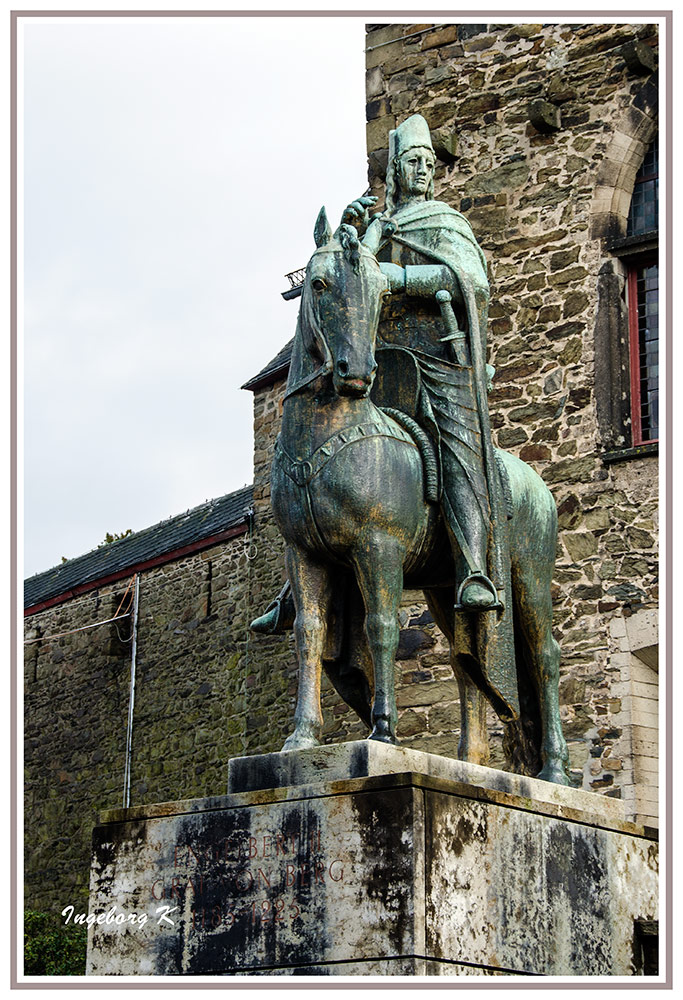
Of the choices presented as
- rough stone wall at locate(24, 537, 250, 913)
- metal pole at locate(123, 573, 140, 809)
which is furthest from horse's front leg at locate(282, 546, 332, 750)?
metal pole at locate(123, 573, 140, 809)

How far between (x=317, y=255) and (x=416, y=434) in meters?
0.84

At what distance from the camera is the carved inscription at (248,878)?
19.6 feet

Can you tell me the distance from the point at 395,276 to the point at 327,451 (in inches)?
38.3

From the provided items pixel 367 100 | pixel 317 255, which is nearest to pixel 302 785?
pixel 317 255

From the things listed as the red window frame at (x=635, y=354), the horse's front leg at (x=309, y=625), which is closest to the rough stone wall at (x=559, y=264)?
the red window frame at (x=635, y=354)

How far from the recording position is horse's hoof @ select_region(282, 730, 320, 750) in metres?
6.39

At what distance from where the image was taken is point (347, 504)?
6535mm

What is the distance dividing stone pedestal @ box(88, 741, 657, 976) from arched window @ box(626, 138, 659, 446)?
20.3 feet

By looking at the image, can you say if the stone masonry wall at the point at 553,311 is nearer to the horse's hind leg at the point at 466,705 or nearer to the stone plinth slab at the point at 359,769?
the horse's hind leg at the point at 466,705


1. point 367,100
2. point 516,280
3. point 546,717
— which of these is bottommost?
point 546,717

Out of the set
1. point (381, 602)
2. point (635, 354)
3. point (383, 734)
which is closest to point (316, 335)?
point (381, 602)

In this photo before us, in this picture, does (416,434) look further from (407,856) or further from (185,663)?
(185,663)

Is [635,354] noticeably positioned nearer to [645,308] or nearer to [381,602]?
[645,308]

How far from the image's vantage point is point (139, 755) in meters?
20.8
